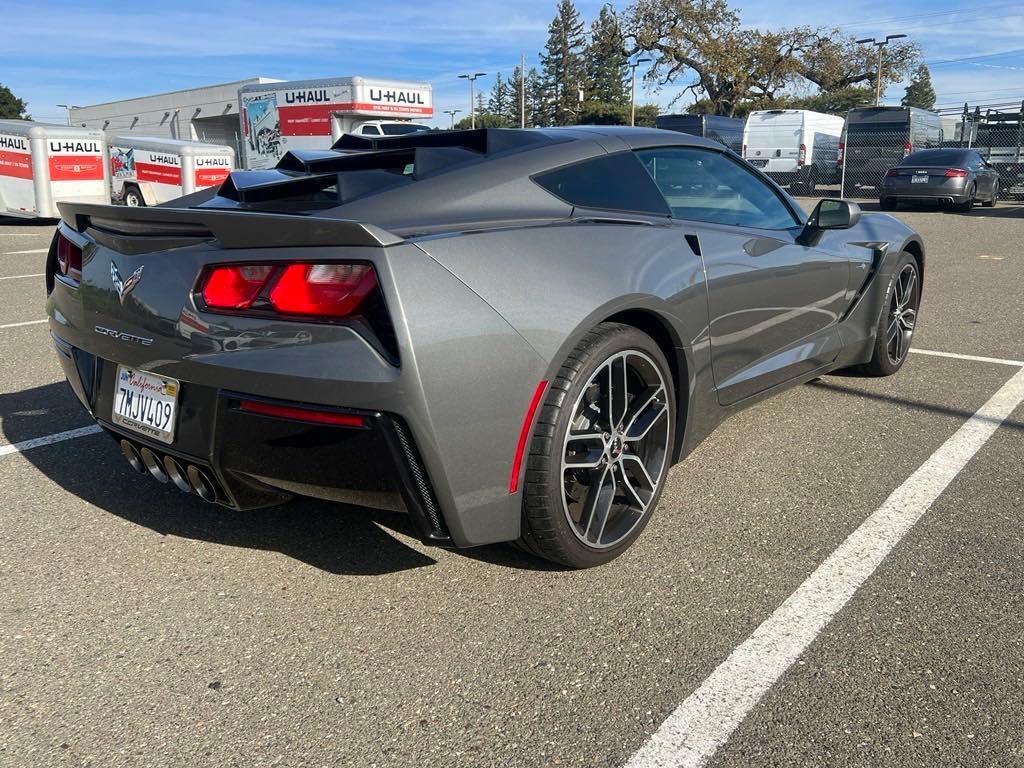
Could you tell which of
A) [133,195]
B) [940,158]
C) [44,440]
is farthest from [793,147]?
[44,440]

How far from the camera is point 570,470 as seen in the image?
8.48ft

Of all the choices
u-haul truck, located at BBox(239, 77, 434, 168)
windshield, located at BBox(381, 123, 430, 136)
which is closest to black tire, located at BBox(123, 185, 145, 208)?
u-haul truck, located at BBox(239, 77, 434, 168)

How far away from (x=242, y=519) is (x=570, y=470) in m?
1.22

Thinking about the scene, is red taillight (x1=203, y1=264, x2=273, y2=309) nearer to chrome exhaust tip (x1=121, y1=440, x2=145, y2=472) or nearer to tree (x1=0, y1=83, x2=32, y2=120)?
chrome exhaust tip (x1=121, y1=440, x2=145, y2=472)

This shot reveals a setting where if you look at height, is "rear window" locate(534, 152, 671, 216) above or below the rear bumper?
above

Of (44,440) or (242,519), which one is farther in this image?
(44,440)

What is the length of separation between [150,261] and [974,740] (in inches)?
93.7

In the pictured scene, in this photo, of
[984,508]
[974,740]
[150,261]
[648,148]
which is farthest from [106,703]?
[984,508]

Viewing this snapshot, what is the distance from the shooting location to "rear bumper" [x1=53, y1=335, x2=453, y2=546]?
82.6 inches

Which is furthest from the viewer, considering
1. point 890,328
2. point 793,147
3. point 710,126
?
point 710,126

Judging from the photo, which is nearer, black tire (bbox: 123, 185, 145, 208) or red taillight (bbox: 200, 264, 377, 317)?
red taillight (bbox: 200, 264, 377, 317)

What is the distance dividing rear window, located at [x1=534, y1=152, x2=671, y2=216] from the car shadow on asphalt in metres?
1.23

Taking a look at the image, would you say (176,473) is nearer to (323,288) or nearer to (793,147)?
(323,288)

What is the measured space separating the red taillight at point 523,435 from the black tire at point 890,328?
288 centimetres
